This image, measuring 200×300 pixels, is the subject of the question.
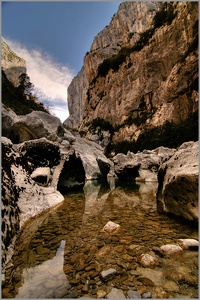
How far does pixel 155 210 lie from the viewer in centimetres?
455

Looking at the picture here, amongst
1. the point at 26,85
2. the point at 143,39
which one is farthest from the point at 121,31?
the point at 26,85

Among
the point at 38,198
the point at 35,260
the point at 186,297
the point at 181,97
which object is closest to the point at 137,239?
the point at 186,297

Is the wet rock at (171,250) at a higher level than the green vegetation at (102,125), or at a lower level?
lower

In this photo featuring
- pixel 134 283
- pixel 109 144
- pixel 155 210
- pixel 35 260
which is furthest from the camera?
pixel 109 144

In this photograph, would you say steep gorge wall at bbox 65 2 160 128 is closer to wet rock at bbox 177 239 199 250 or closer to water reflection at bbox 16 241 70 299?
wet rock at bbox 177 239 199 250

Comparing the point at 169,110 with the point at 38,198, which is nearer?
the point at 38,198

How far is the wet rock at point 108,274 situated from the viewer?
73.0 inches

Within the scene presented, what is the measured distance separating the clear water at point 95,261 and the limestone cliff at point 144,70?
23376mm

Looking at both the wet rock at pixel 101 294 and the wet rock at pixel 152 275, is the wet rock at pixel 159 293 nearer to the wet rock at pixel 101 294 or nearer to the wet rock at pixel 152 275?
the wet rock at pixel 152 275

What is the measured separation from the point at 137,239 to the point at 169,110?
33026mm

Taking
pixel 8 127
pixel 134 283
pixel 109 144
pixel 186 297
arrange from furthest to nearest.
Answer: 1. pixel 109 144
2. pixel 8 127
3. pixel 134 283
4. pixel 186 297

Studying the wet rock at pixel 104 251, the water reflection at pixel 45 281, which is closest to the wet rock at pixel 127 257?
the wet rock at pixel 104 251

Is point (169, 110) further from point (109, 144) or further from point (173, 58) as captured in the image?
point (109, 144)

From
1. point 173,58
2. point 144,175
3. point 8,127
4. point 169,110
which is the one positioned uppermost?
point 173,58
